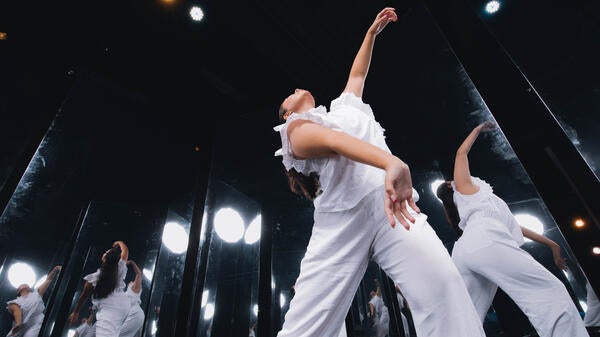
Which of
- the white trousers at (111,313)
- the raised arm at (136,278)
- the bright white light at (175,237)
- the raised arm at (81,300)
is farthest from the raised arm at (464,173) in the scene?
the raised arm at (81,300)

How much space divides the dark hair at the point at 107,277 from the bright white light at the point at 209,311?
0.98 metres

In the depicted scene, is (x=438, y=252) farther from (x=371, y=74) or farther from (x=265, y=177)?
(x=265, y=177)

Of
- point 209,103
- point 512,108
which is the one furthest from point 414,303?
point 209,103

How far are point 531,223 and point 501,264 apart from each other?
2.91 ft

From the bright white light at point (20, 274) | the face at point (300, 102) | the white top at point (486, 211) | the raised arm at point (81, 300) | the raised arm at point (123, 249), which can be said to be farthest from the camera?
the raised arm at point (123, 249)

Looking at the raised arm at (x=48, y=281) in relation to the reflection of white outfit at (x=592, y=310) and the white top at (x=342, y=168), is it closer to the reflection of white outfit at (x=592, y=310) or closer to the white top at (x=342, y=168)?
the white top at (x=342, y=168)

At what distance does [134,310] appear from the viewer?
309cm

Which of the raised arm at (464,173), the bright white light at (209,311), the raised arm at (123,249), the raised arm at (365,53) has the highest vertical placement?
the raised arm at (365,53)

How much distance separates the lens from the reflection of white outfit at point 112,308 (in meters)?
2.93

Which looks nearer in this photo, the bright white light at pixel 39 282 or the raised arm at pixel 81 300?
the bright white light at pixel 39 282

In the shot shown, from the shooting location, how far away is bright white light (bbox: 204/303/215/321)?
3.22 m

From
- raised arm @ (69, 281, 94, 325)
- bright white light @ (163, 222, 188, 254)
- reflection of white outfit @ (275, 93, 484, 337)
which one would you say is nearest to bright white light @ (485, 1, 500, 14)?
reflection of white outfit @ (275, 93, 484, 337)

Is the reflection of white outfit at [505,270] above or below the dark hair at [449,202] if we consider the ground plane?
below

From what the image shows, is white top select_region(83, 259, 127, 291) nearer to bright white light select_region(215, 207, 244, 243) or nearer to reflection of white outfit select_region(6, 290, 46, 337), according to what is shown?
reflection of white outfit select_region(6, 290, 46, 337)
